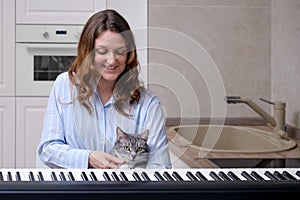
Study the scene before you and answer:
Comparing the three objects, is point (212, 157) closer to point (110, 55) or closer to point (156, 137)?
point (156, 137)

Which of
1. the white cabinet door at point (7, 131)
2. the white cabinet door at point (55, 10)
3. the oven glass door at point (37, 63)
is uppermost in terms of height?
the white cabinet door at point (55, 10)

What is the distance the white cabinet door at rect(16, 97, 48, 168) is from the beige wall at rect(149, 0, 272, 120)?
1.68ft

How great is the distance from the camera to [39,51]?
2.74 metres

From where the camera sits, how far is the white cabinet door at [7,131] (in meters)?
2.68

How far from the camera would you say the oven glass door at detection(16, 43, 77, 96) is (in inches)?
107

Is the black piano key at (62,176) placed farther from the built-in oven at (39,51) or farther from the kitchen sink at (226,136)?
the built-in oven at (39,51)

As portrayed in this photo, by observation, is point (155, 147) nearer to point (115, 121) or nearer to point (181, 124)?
point (115, 121)

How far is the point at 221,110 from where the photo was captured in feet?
8.86

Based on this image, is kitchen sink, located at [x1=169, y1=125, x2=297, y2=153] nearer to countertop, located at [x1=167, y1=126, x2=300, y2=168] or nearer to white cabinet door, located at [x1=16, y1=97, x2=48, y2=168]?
countertop, located at [x1=167, y1=126, x2=300, y2=168]

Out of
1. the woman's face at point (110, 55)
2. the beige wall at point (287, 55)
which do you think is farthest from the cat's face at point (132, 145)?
the beige wall at point (287, 55)

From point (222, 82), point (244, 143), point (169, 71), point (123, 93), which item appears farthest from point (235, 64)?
point (123, 93)

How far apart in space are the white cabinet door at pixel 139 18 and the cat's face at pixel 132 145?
4.44 ft

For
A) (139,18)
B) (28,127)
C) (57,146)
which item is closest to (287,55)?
(139,18)

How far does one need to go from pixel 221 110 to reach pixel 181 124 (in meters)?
0.31
